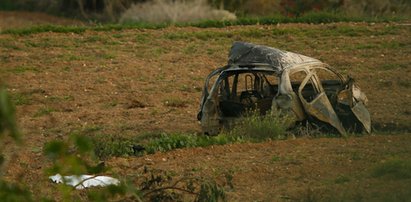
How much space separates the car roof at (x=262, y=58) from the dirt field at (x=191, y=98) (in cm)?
133

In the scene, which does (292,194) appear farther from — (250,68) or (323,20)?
(323,20)

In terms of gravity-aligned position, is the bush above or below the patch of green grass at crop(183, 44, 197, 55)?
below

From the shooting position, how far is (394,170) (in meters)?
10.9

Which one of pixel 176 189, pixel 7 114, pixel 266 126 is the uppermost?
pixel 7 114

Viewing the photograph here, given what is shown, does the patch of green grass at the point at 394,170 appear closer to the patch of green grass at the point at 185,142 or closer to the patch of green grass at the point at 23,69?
the patch of green grass at the point at 185,142

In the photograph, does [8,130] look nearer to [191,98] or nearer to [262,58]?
[262,58]

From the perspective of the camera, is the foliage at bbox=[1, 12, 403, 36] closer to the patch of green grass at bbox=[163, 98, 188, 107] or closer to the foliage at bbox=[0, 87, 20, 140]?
the patch of green grass at bbox=[163, 98, 188, 107]

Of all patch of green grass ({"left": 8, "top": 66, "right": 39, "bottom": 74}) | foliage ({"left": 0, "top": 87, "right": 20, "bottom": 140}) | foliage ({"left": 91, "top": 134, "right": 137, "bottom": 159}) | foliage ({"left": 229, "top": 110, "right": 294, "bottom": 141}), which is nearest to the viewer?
foliage ({"left": 0, "top": 87, "right": 20, "bottom": 140})

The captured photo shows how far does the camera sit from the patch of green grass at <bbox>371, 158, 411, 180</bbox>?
10742mm

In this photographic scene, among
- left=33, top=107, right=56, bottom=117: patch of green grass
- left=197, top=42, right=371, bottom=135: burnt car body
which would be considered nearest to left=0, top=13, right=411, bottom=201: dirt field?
left=33, top=107, right=56, bottom=117: patch of green grass

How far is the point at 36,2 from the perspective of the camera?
38.8 metres

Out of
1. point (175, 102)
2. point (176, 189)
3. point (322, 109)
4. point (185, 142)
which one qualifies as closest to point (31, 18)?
point (175, 102)

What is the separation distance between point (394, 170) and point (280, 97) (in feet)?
9.63

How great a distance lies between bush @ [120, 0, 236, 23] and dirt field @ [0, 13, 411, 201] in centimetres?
251
